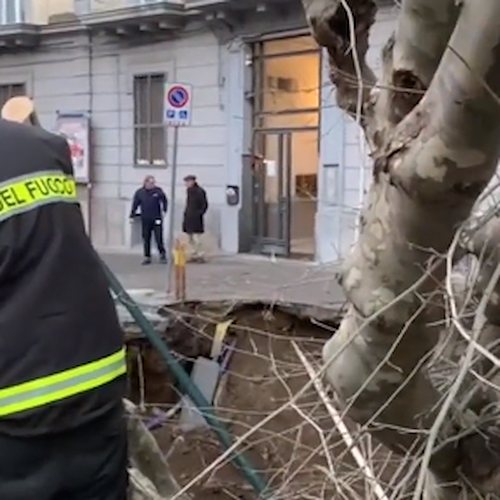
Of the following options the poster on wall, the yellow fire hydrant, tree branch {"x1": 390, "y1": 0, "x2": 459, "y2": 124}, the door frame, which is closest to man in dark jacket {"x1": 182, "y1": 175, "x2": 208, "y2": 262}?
the door frame

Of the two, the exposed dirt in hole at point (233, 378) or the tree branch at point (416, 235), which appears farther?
the exposed dirt in hole at point (233, 378)

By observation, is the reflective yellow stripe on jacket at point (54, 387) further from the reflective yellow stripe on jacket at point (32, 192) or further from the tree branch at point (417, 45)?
the tree branch at point (417, 45)

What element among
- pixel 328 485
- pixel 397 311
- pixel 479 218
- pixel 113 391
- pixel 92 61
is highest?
pixel 92 61

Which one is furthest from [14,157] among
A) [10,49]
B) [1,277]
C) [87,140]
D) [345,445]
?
[10,49]

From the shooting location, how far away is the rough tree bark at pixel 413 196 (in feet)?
5.53

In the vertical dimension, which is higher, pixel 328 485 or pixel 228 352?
pixel 328 485

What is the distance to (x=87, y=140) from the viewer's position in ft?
63.5

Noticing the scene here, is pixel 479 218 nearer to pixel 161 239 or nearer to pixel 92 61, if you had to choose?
pixel 161 239

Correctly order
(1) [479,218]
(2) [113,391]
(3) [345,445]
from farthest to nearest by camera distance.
A: (3) [345,445] < (2) [113,391] < (1) [479,218]

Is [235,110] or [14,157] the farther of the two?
[235,110]

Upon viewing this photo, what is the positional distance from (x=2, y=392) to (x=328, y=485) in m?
1.09

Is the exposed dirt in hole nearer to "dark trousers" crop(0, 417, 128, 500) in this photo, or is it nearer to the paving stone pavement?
the paving stone pavement

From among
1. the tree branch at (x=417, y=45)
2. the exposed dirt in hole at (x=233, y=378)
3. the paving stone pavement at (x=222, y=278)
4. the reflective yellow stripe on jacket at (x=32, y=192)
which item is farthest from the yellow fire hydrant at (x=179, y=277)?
the tree branch at (x=417, y=45)

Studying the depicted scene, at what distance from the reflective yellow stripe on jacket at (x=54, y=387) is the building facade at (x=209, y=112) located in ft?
39.5
